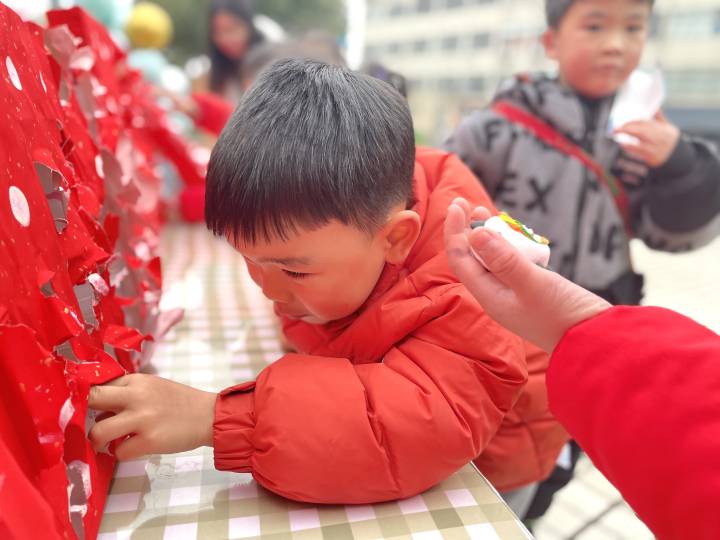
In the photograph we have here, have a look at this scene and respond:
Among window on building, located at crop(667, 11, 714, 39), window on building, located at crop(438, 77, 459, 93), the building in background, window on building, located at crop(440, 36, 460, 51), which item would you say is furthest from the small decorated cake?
window on building, located at crop(440, 36, 460, 51)

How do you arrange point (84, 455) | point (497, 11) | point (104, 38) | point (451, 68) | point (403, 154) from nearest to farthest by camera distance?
point (84, 455) → point (403, 154) → point (104, 38) → point (497, 11) → point (451, 68)

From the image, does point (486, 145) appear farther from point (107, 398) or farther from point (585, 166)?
point (107, 398)

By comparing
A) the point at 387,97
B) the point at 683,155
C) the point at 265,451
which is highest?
the point at 387,97

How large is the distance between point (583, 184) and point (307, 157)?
545 mm

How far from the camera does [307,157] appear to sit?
1.53 feet

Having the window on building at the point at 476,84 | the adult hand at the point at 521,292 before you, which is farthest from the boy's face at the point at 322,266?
the window on building at the point at 476,84

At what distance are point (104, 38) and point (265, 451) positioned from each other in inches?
24.4

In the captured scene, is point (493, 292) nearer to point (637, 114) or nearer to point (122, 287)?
point (122, 287)

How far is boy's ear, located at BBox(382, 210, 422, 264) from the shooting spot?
51cm

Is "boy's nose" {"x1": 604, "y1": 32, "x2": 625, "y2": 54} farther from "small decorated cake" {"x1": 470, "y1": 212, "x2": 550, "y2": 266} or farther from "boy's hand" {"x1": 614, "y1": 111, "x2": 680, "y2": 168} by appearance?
"small decorated cake" {"x1": 470, "y1": 212, "x2": 550, "y2": 266}

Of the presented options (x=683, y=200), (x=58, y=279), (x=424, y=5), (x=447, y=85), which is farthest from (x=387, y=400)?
(x=424, y=5)

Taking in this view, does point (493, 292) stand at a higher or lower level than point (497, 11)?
lower

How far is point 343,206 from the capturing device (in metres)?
0.47

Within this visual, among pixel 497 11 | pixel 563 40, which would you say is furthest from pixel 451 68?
pixel 563 40
